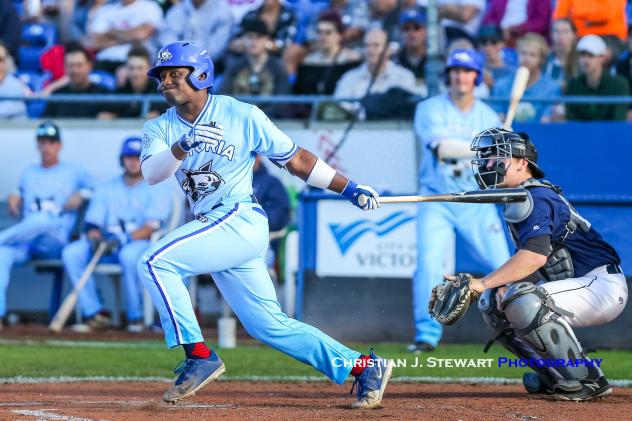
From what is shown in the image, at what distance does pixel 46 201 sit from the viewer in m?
11.9

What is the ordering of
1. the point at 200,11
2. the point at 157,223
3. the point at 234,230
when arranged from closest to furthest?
the point at 234,230, the point at 157,223, the point at 200,11

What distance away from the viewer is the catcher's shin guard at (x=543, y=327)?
20.1 feet

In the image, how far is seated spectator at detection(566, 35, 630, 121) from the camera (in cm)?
1106

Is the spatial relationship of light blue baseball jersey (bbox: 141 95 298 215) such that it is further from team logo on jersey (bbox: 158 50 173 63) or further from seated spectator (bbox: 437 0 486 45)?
seated spectator (bbox: 437 0 486 45)

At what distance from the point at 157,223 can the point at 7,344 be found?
208cm

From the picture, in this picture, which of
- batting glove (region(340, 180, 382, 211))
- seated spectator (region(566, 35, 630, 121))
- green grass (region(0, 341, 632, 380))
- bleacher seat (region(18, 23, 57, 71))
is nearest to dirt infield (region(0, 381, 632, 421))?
green grass (region(0, 341, 632, 380))

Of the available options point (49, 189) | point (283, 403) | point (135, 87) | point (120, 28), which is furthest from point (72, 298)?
point (283, 403)

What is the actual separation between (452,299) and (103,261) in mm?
6225

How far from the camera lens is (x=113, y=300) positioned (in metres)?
12.5

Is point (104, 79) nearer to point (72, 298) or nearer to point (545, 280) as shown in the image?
point (72, 298)

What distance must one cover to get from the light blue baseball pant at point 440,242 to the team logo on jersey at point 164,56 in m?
3.60

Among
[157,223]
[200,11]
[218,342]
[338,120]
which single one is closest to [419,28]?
[338,120]

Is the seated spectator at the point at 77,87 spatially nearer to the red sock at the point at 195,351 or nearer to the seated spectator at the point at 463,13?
the seated spectator at the point at 463,13

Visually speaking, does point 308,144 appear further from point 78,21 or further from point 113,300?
point 78,21
